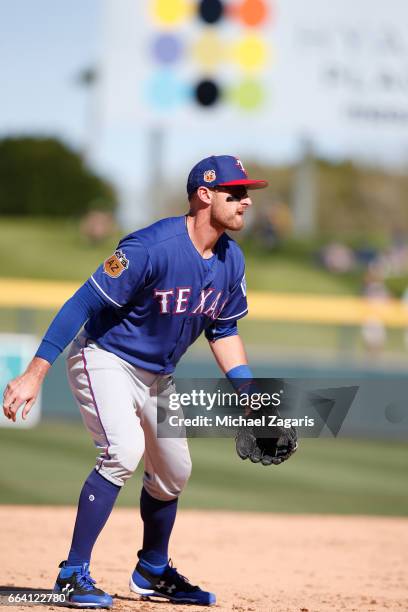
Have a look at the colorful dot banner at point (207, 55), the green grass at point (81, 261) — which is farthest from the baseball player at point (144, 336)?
the green grass at point (81, 261)

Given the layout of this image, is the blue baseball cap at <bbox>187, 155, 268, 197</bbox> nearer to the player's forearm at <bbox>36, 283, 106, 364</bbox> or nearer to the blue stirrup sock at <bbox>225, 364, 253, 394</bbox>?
the player's forearm at <bbox>36, 283, 106, 364</bbox>

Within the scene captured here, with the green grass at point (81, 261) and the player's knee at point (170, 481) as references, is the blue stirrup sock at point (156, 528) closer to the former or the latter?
the player's knee at point (170, 481)

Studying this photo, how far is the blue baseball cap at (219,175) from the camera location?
3715 millimetres

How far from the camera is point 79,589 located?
363 centimetres

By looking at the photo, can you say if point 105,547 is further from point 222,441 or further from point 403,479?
point 222,441

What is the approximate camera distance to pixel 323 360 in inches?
456

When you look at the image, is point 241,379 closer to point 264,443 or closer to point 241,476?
point 264,443

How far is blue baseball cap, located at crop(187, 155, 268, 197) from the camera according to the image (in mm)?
3715

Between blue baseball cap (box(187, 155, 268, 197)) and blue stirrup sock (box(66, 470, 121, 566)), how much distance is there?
1.04 metres

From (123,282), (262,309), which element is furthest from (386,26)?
(123,282)

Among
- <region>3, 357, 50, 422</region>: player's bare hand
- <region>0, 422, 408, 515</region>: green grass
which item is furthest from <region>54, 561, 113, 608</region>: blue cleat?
<region>0, 422, 408, 515</region>: green grass

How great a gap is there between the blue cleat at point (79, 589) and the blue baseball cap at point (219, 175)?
4.38 ft

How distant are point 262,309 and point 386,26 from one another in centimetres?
465

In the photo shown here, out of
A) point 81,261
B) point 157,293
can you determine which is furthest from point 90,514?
point 81,261
